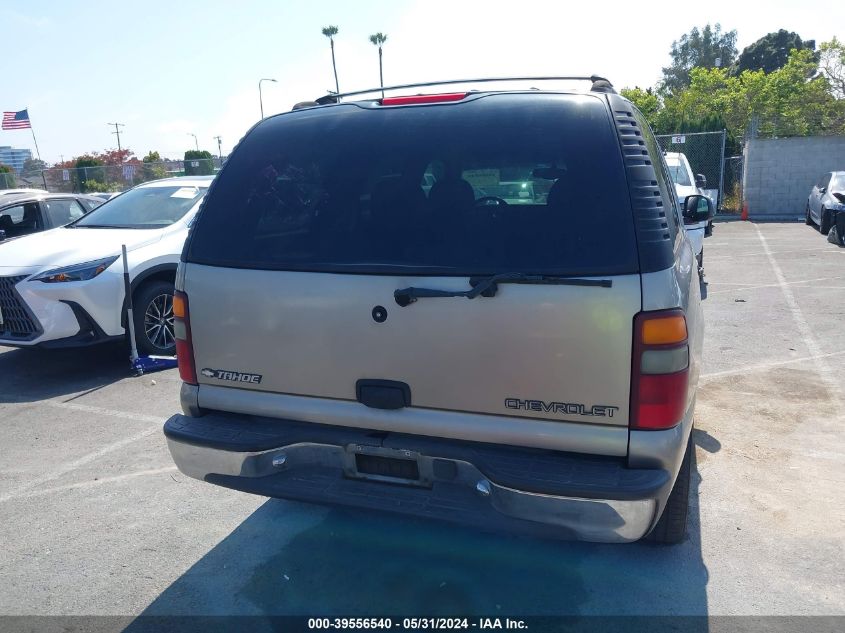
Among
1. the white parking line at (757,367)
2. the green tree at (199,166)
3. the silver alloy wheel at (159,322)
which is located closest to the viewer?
the white parking line at (757,367)

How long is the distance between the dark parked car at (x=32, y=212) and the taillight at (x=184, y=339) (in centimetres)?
700

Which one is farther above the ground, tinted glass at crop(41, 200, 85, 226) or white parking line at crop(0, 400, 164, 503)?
tinted glass at crop(41, 200, 85, 226)

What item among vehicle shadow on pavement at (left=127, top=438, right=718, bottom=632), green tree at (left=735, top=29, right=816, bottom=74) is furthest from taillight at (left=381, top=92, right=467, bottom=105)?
green tree at (left=735, top=29, right=816, bottom=74)

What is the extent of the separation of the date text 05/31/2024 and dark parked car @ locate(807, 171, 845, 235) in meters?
14.0

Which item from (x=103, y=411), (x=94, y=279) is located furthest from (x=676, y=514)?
(x=94, y=279)

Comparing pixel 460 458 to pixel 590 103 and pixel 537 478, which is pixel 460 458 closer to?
pixel 537 478

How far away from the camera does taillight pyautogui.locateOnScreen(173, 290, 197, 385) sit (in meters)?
3.23

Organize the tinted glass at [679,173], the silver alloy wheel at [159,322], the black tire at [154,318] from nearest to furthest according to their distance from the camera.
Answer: the black tire at [154,318] < the silver alloy wheel at [159,322] < the tinted glass at [679,173]

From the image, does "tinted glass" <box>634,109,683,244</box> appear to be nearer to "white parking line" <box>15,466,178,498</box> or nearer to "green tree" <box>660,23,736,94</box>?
"white parking line" <box>15,466,178,498</box>

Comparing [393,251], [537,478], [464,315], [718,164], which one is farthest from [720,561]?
[718,164]

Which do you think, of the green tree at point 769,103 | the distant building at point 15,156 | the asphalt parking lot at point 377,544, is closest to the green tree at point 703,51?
the green tree at point 769,103

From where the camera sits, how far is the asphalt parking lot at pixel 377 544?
317cm

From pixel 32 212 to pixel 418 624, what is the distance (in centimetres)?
898

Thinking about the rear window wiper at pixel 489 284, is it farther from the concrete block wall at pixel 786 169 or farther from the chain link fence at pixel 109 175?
the chain link fence at pixel 109 175
